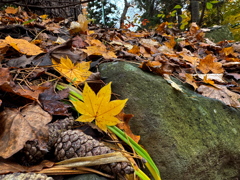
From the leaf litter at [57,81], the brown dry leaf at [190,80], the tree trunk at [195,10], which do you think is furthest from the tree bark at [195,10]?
the brown dry leaf at [190,80]

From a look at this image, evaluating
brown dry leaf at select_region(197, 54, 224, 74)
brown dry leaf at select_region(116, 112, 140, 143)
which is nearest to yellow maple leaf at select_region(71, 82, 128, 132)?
brown dry leaf at select_region(116, 112, 140, 143)

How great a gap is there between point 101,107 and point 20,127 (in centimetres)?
28

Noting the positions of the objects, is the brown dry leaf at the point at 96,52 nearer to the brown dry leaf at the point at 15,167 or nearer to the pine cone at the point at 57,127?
the pine cone at the point at 57,127

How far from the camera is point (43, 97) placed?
2.70 feet

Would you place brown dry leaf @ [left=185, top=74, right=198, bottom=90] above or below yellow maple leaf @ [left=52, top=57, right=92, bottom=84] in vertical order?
below

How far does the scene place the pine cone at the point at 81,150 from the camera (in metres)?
0.65

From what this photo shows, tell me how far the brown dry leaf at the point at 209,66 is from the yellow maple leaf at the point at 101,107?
1.00m

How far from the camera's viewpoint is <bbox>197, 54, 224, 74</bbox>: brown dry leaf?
150cm

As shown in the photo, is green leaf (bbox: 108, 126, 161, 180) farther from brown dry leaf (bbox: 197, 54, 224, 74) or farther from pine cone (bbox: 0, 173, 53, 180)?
brown dry leaf (bbox: 197, 54, 224, 74)

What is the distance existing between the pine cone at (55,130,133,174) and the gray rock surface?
0.26 meters

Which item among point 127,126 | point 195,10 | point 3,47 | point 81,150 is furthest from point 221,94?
point 195,10

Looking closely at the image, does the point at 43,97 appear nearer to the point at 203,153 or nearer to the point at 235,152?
the point at 203,153

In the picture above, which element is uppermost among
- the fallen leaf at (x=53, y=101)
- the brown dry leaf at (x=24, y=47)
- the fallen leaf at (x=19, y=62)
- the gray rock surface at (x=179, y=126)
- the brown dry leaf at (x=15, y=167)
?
the brown dry leaf at (x=24, y=47)

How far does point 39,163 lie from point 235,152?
926mm
